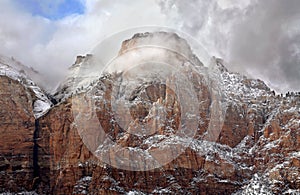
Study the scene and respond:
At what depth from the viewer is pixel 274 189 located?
19862 cm

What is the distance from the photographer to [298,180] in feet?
652

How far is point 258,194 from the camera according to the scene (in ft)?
652

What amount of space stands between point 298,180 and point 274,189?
7564mm

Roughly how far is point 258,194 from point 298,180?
12461 mm

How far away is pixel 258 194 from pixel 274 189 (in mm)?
4905
